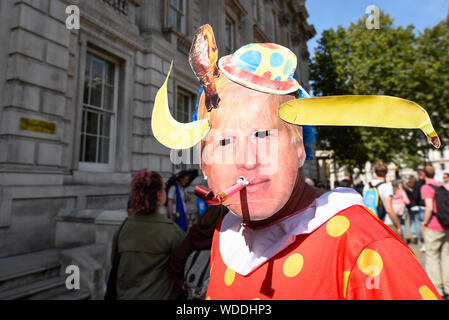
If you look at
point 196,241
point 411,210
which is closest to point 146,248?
point 196,241

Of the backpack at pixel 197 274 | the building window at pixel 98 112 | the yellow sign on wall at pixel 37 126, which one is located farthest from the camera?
the building window at pixel 98 112

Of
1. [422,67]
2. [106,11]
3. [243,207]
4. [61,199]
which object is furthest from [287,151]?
[422,67]

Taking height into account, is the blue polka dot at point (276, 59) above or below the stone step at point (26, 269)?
above

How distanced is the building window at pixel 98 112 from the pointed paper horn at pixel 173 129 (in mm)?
5242

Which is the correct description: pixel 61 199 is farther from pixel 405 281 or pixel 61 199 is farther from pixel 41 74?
pixel 405 281

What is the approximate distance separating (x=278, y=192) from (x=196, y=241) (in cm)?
144

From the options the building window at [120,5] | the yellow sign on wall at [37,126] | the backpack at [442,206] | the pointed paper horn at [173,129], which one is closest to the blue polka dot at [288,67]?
the pointed paper horn at [173,129]

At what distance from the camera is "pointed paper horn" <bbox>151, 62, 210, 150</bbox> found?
927 millimetres

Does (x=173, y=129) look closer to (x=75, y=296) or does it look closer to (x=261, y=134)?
(x=261, y=134)

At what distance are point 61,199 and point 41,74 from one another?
217 cm

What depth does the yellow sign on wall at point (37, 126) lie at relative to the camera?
420 centimetres

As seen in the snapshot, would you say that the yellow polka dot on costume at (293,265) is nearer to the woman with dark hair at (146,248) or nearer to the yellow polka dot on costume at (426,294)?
the yellow polka dot on costume at (426,294)

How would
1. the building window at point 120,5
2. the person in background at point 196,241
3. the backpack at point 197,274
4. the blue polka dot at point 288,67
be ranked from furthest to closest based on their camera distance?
the building window at point 120,5 → the person in background at point 196,241 → the backpack at point 197,274 → the blue polka dot at point 288,67

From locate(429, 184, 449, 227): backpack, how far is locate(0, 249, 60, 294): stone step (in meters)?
5.48
